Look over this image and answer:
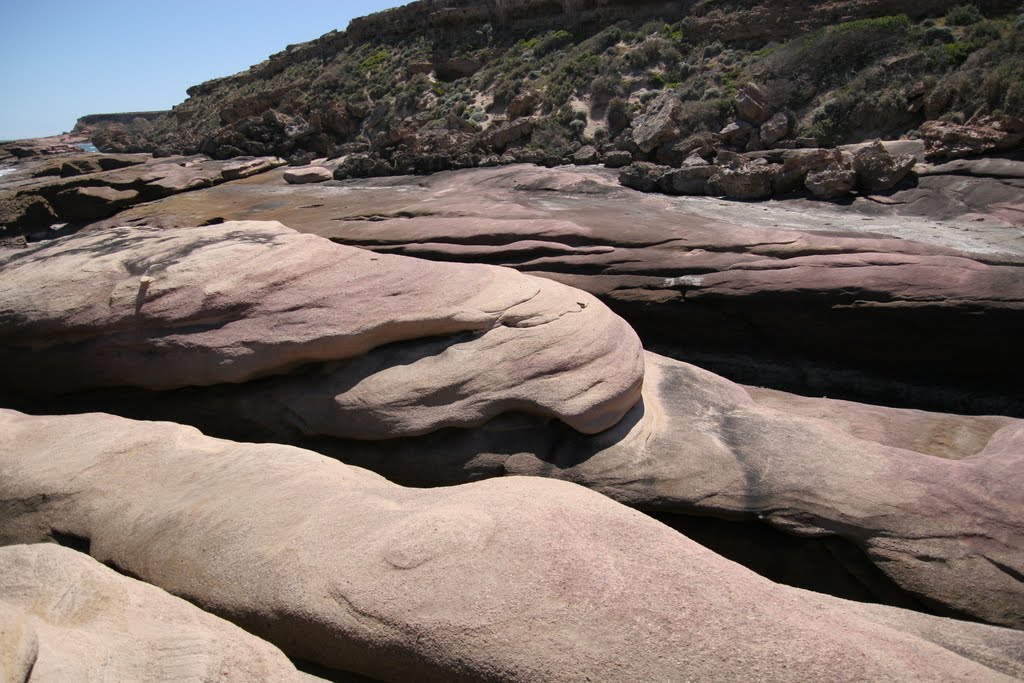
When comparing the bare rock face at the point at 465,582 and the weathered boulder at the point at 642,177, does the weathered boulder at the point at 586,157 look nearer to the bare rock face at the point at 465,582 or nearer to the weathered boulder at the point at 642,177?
the weathered boulder at the point at 642,177

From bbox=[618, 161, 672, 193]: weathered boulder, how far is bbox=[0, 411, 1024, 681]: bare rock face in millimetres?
8160

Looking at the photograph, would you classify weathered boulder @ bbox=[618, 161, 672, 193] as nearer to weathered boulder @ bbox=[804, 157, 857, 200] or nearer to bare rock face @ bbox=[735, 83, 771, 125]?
weathered boulder @ bbox=[804, 157, 857, 200]

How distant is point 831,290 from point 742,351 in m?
1.07

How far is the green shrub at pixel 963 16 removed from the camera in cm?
1598

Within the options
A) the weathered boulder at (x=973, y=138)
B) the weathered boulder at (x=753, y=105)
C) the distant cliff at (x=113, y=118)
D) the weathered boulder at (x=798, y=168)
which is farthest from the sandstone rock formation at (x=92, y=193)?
the distant cliff at (x=113, y=118)

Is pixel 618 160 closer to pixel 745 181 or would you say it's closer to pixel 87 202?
pixel 745 181

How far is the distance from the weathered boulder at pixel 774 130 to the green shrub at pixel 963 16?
6087mm

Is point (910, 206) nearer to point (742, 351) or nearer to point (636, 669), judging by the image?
point (742, 351)

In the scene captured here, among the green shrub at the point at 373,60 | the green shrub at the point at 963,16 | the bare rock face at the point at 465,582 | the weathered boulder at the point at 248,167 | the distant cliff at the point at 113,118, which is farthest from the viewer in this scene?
the distant cliff at the point at 113,118

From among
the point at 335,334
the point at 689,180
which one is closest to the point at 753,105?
the point at 689,180

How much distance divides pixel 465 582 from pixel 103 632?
156 cm

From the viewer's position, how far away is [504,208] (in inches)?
350

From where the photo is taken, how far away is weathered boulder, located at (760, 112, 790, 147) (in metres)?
13.9

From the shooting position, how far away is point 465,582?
309cm
